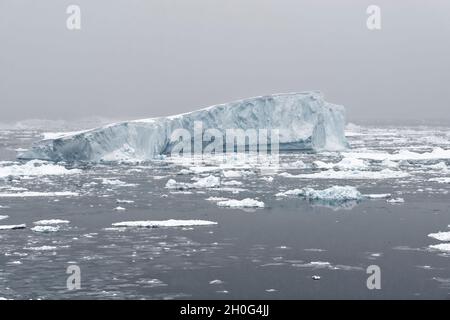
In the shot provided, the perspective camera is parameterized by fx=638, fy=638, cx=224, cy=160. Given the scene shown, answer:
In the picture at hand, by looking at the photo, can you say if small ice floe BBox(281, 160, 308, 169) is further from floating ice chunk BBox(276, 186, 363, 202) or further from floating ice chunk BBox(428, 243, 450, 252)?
floating ice chunk BBox(428, 243, 450, 252)

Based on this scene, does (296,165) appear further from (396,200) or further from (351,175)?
(396,200)

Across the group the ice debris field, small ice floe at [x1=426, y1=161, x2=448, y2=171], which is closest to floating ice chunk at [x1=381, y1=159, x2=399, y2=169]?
the ice debris field

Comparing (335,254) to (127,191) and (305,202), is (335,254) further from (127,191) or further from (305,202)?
(127,191)

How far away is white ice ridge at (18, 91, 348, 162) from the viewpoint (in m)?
28.9

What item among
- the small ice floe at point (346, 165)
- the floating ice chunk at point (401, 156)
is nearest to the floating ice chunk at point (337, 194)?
the small ice floe at point (346, 165)

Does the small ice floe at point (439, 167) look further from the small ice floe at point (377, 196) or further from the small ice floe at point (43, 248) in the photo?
the small ice floe at point (43, 248)

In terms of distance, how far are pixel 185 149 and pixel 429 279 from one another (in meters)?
24.6

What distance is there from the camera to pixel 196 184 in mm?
21812

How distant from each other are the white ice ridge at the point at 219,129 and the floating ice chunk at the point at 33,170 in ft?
7.87

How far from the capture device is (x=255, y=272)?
35.5 feet

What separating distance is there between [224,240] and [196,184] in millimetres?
8611

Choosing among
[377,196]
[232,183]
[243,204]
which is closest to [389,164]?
[232,183]

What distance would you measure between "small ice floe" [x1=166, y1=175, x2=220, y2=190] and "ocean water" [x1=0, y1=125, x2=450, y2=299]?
8.2 inches

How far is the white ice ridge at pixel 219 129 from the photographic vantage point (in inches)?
1136
